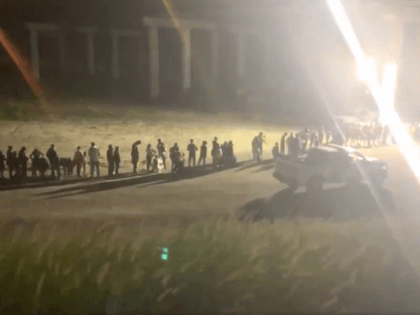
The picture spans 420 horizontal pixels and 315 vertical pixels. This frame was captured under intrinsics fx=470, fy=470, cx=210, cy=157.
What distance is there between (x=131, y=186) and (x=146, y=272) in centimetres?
99

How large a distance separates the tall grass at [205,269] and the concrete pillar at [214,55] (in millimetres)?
1711

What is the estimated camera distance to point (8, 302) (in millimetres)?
4516

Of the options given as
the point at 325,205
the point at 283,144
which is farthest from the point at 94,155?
the point at 325,205

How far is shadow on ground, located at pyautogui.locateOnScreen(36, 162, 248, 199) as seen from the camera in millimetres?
5176

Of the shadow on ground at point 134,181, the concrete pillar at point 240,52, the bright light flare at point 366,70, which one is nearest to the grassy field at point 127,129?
the shadow on ground at point 134,181

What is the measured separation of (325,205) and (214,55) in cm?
222

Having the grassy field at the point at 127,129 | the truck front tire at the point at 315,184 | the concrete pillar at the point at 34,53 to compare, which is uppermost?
the concrete pillar at the point at 34,53

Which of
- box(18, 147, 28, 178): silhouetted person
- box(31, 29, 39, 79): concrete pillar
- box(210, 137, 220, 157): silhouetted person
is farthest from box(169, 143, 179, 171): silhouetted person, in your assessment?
box(31, 29, 39, 79): concrete pillar

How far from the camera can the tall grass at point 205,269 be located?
4.63 meters

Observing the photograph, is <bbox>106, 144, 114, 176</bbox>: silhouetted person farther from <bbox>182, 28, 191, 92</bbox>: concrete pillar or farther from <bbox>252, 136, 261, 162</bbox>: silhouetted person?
<bbox>252, 136, 261, 162</bbox>: silhouetted person

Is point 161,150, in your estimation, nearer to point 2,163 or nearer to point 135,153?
point 135,153

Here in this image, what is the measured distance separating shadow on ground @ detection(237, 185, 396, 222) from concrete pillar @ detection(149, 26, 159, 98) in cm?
174

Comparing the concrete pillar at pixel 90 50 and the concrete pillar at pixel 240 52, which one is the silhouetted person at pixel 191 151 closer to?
the concrete pillar at pixel 240 52

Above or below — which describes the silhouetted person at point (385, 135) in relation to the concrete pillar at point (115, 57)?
below
